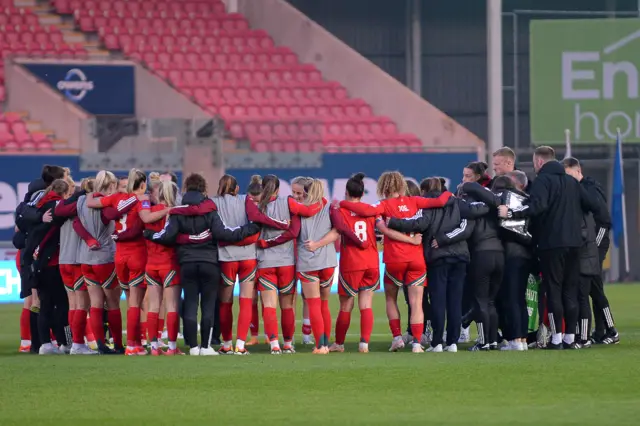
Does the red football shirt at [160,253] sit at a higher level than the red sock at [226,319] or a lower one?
higher

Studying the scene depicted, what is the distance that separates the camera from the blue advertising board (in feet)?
97.1

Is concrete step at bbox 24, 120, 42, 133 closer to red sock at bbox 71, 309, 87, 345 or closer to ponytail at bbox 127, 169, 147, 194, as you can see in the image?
red sock at bbox 71, 309, 87, 345

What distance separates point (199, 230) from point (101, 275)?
121cm

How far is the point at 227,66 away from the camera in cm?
3284

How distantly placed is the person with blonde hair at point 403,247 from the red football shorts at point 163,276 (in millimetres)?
1743

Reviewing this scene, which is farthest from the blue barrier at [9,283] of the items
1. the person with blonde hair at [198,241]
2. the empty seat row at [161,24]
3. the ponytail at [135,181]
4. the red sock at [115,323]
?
the ponytail at [135,181]

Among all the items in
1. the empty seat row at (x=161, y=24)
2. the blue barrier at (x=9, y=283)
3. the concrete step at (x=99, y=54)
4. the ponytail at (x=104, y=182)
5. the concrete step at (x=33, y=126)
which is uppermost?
the empty seat row at (x=161, y=24)

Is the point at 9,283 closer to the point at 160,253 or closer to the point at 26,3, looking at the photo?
the point at 26,3

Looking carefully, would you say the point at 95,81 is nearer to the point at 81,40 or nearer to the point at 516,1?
the point at 81,40

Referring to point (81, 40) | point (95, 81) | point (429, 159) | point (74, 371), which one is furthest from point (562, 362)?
point (81, 40)

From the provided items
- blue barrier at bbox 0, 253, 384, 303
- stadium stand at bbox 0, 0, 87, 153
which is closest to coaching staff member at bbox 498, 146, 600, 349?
blue barrier at bbox 0, 253, 384, 303

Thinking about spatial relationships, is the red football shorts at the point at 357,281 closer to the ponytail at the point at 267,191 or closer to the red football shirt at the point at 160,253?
the ponytail at the point at 267,191

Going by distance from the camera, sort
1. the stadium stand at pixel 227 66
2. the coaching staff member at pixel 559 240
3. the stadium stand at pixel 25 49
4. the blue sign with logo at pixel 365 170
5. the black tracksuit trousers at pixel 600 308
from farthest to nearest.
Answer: the stadium stand at pixel 227 66, the blue sign with logo at pixel 365 170, the stadium stand at pixel 25 49, the black tracksuit trousers at pixel 600 308, the coaching staff member at pixel 559 240

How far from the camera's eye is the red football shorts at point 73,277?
45.8 ft
